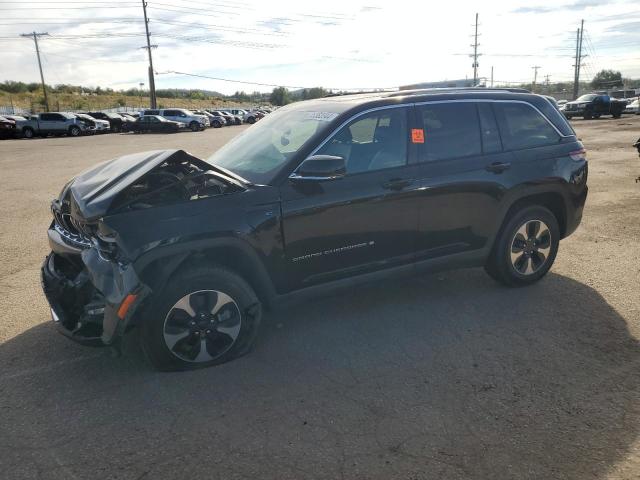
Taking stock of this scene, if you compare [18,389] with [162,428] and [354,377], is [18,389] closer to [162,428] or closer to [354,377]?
[162,428]

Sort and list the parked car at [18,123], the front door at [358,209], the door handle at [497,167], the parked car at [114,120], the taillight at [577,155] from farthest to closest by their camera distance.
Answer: the parked car at [114,120] → the parked car at [18,123] → the taillight at [577,155] → the door handle at [497,167] → the front door at [358,209]

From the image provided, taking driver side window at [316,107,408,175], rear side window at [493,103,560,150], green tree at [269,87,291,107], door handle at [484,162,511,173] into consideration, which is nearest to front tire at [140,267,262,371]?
driver side window at [316,107,408,175]

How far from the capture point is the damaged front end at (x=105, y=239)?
126 inches

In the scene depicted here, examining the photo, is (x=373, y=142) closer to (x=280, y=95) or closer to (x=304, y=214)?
(x=304, y=214)

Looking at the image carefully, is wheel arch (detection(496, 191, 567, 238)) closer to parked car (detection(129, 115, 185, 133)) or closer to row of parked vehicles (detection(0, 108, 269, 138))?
row of parked vehicles (detection(0, 108, 269, 138))

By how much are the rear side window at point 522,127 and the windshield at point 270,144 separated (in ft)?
5.57

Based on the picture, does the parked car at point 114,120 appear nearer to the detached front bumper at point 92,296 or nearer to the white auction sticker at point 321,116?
the white auction sticker at point 321,116

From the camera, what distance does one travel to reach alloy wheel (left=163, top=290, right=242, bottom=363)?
11.4 ft

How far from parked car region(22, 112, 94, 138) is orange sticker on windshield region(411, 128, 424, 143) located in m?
38.6

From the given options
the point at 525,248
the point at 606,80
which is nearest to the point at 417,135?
the point at 525,248

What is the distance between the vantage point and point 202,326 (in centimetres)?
357

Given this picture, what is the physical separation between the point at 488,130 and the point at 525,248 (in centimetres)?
118

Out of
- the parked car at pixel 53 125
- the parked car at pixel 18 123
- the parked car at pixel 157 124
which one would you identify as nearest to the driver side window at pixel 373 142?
the parked car at pixel 157 124

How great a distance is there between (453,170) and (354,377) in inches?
77.3
